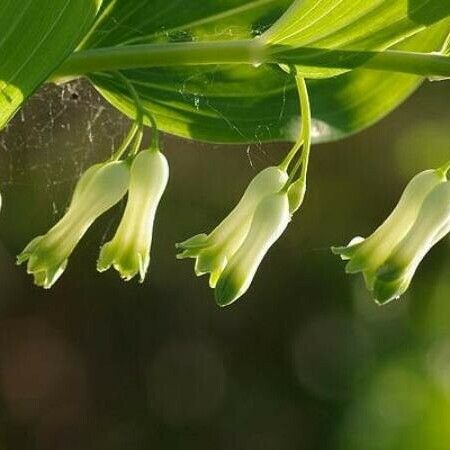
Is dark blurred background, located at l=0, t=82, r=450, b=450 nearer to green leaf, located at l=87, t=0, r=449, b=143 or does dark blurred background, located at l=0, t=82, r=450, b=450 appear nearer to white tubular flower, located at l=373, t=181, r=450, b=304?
green leaf, located at l=87, t=0, r=449, b=143

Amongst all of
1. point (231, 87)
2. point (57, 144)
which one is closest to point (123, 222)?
point (231, 87)

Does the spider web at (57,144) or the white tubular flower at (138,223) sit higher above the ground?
the spider web at (57,144)

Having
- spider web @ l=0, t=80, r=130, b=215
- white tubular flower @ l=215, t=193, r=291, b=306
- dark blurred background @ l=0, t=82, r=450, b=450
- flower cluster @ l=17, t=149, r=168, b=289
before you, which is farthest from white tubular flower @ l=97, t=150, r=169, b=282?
dark blurred background @ l=0, t=82, r=450, b=450

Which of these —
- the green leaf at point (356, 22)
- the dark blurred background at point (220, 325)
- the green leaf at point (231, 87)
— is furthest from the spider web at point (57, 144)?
the green leaf at point (356, 22)

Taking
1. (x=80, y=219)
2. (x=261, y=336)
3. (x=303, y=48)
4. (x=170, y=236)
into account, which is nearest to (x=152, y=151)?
(x=80, y=219)

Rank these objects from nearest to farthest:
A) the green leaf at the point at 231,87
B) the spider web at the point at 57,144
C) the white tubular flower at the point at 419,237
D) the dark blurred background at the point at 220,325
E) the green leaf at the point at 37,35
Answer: the green leaf at the point at 37,35 < the white tubular flower at the point at 419,237 < the green leaf at the point at 231,87 < the spider web at the point at 57,144 < the dark blurred background at the point at 220,325

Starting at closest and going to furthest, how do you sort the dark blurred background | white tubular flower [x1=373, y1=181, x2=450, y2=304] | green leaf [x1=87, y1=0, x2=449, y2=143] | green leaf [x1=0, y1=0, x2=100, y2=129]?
green leaf [x1=0, y1=0, x2=100, y2=129] → white tubular flower [x1=373, y1=181, x2=450, y2=304] → green leaf [x1=87, y1=0, x2=449, y2=143] → the dark blurred background

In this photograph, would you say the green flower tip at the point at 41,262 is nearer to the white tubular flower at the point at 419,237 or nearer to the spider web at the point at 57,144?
the white tubular flower at the point at 419,237
